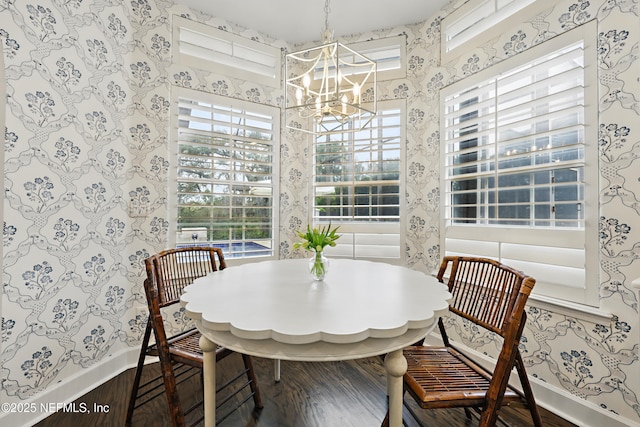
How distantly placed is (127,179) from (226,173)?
2.59 feet

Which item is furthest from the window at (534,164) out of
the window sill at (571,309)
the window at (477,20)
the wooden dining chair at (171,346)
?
the wooden dining chair at (171,346)

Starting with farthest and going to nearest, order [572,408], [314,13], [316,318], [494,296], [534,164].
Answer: [314,13] → [534,164] → [572,408] → [494,296] → [316,318]

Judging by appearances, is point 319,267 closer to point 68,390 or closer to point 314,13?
point 68,390

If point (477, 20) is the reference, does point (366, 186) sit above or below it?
below

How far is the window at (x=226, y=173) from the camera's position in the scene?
2654 mm

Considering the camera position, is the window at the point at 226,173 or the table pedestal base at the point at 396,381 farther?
the window at the point at 226,173

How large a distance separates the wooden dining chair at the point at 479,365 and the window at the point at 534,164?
0.60 m

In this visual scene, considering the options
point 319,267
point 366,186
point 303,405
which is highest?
point 366,186

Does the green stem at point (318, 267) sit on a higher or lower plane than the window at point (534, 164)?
lower

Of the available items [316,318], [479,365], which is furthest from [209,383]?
[479,365]

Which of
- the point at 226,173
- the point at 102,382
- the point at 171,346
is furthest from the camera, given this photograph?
the point at 226,173

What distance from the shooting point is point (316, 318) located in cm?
106

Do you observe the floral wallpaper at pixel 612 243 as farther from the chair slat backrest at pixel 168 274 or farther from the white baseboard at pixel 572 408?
the chair slat backrest at pixel 168 274

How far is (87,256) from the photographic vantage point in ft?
6.74
